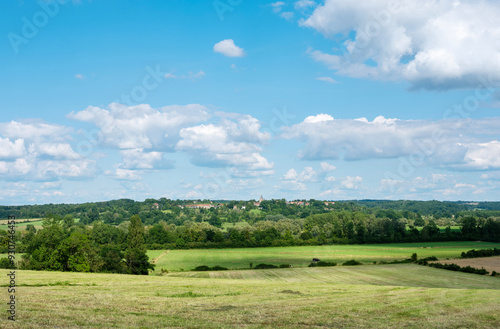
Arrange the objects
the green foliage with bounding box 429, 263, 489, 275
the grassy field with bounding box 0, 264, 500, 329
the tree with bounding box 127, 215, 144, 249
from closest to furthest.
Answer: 1. the grassy field with bounding box 0, 264, 500, 329
2. the green foliage with bounding box 429, 263, 489, 275
3. the tree with bounding box 127, 215, 144, 249

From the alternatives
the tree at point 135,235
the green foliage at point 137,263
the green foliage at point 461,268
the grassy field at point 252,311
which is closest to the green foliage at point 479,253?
the green foliage at point 461,268

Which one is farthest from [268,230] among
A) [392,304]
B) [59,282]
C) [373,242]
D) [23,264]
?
[392,304]

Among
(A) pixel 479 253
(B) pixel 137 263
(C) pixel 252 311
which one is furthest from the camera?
(A) pixel 479 253

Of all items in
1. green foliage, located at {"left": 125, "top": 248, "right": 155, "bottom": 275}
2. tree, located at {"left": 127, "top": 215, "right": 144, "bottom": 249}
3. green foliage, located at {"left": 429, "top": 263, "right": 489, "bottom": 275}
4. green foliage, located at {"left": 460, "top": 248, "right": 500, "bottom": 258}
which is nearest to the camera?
green foliage, located at {"left": 429, "top": 263, "right": 489, "bottom": 275}

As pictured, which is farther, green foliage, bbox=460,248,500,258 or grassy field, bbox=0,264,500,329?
green foliage, bbox=460,248,500,258

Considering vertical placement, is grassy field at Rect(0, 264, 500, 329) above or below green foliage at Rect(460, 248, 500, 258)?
above

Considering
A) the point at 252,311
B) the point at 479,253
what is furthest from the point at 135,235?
the point at 479,253

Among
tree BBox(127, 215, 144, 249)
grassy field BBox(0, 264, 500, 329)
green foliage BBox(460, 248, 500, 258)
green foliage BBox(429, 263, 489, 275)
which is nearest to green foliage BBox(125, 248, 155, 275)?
tree BBox(127, 215, 144, 249)

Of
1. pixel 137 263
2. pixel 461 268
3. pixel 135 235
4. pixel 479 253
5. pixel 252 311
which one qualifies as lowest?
pixel 479 253

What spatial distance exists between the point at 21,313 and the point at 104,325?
182 inches

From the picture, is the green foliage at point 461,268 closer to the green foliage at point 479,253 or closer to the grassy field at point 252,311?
the green foliage at point 479,253

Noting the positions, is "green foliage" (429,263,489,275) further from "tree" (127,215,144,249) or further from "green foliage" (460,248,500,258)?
"tree" (127,215,144,249)

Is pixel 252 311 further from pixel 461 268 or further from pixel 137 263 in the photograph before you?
pixel 461 268

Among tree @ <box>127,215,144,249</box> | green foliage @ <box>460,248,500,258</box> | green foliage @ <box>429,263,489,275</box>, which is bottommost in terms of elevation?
green foliage @ <box>460,248,500,258</box>
